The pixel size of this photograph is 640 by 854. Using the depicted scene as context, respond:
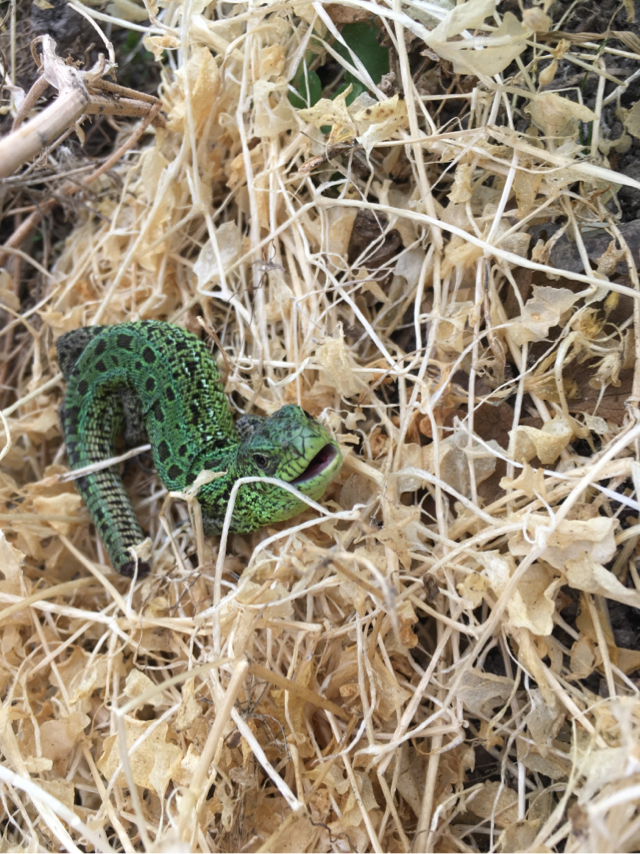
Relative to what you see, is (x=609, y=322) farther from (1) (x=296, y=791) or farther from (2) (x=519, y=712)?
(1) (x=296, y=791)

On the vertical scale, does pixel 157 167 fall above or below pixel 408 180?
above

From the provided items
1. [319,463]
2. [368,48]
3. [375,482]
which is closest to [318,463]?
[319,463]

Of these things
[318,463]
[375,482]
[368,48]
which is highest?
[368,48]

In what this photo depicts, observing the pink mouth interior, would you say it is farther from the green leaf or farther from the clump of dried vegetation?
the green leaf

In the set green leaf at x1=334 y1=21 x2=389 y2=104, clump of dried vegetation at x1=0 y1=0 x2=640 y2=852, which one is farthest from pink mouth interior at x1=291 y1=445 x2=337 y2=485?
green leaf at x1=334 y1=21 x2=389 y2=104

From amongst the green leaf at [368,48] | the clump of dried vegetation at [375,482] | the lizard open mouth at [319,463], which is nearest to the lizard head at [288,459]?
the lizard open mouth at [319,463]

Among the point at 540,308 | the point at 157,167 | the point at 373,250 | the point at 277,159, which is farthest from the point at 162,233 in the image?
the point at 540,308

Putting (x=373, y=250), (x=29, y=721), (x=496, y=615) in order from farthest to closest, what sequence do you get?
(x=373, y=250) < (x=29, y=721) < (x=496, y=615)

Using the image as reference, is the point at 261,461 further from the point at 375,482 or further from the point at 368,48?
the point at 368,48

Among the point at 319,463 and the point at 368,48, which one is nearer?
the point at 319,463
